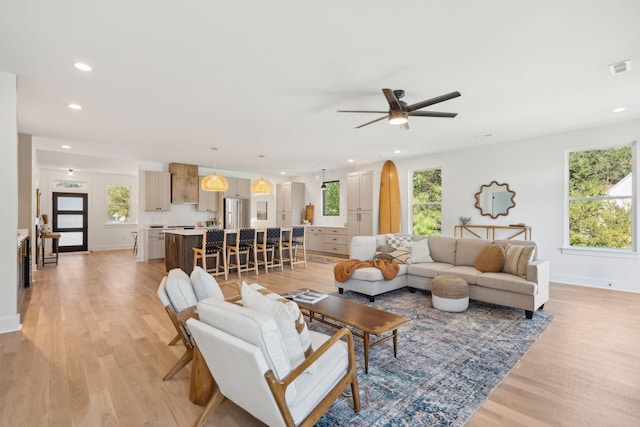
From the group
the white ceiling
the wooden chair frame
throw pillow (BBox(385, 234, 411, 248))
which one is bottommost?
the wooden chair frame

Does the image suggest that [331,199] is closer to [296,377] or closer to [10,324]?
[10,324]

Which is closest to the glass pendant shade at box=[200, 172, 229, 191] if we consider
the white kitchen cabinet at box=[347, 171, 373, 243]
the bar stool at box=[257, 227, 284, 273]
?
the bar stool at box=[257, 227, 284, 273]

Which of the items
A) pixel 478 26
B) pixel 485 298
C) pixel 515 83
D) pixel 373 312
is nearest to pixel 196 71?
pixel 478 26

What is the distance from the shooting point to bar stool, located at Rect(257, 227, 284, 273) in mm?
6590

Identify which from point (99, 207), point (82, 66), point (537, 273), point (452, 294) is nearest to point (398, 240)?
point (452, 294)

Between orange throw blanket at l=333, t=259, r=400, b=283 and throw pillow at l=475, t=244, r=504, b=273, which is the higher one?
throw pillow at l=475, t=244, r=504, b=273

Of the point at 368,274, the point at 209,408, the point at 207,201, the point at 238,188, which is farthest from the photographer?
the point at 238,188

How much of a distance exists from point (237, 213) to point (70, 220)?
17.9 ft

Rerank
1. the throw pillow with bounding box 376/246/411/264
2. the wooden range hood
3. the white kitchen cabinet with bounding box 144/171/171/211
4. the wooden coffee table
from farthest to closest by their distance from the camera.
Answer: the wooden range hood → the white kitchen cabinet with bounding box 144/171/171/211 → the throw pillow with bounding box 376/246/411/264 → the wooden coffee table

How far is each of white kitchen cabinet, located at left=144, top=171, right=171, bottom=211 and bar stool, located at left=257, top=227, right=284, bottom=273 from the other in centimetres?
327

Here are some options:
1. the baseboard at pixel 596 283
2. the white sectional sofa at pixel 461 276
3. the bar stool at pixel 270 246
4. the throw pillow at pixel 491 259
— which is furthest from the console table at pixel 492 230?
the bar stool at pixel 270 246

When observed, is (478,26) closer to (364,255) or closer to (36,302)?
(364,255)

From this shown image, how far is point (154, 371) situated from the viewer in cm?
242

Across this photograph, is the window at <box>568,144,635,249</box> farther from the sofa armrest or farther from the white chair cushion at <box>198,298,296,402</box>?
the white chair cushion at <box>198,298,296,402</box>
